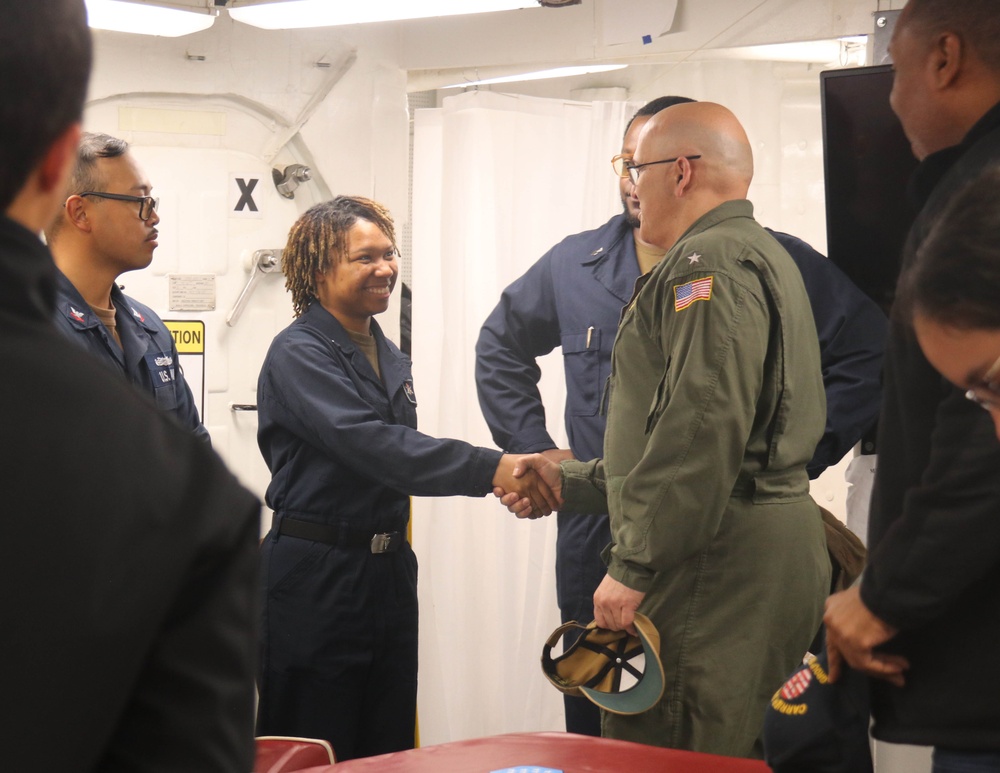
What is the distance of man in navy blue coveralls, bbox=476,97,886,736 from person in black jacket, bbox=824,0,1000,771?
153cm

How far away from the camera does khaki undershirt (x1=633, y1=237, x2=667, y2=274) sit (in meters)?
3.22

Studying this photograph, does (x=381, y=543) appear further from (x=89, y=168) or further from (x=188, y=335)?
(x=188, y=335)

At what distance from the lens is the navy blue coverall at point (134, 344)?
2.48 m

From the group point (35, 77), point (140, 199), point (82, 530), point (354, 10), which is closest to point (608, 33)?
point (354, 10)

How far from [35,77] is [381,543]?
2301 mm

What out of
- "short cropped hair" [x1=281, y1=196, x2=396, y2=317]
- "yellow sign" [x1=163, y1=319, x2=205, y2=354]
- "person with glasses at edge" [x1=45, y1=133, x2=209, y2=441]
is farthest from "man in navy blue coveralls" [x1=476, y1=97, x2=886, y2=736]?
"yellow sign" [x1=163, y1=319, x2=205, y2=354]

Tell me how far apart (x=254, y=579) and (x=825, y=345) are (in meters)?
2.65

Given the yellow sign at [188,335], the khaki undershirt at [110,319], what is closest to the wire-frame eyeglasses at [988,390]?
the khaki undershirt at [110,319]

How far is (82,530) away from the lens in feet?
2.18

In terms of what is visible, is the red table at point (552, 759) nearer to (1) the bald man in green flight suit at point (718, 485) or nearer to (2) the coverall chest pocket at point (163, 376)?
(1) the bald man in green flight suit at point (718, 485)

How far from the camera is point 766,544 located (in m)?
2.25

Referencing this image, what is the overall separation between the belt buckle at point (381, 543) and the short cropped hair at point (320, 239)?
30.3 inches

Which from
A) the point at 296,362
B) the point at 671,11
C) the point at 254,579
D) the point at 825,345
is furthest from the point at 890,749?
the point at 254,579

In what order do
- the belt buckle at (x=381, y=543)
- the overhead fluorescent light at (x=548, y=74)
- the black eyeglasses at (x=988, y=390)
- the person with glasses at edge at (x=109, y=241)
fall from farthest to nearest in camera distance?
1. the overhead fluorescent light at (x=548, y=74)
2. the belt buckle at (x=381, y=543)
3. the person with glasses at edge at (x=109, y=241)
4. the black eyeglasses at (x=988, y=390)
